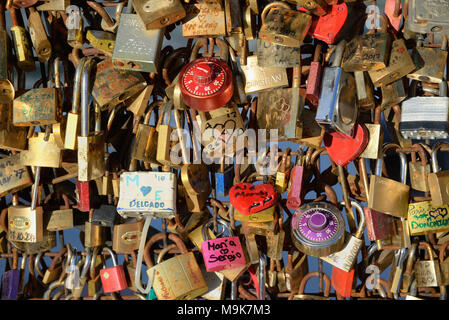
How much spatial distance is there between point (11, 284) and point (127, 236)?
494 millimetres

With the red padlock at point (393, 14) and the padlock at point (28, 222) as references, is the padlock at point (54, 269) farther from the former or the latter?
the red padlock at point (393, 14)

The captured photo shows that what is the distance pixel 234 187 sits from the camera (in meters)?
1.98

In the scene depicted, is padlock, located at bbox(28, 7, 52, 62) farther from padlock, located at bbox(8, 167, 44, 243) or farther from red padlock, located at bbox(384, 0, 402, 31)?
red padlock, located at bbox(384, 0, 402, 31)

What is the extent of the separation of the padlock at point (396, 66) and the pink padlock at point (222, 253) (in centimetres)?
69

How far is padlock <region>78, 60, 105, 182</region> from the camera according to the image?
195 cm

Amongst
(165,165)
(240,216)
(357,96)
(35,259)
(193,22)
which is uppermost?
(193,22)

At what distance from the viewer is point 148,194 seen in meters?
1.97

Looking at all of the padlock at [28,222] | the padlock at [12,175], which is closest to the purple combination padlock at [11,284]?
the padlock at [28,222]

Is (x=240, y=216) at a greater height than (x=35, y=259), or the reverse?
(x=240, y=216)

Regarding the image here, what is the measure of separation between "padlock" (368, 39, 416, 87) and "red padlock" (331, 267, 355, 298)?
0.63 m

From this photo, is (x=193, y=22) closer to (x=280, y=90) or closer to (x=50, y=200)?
(x=280, y=90)

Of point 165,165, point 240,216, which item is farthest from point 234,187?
point 165,165

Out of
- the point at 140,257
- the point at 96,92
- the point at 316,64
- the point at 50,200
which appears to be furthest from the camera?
the point at 50,200

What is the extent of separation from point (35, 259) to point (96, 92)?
0.73 meters
